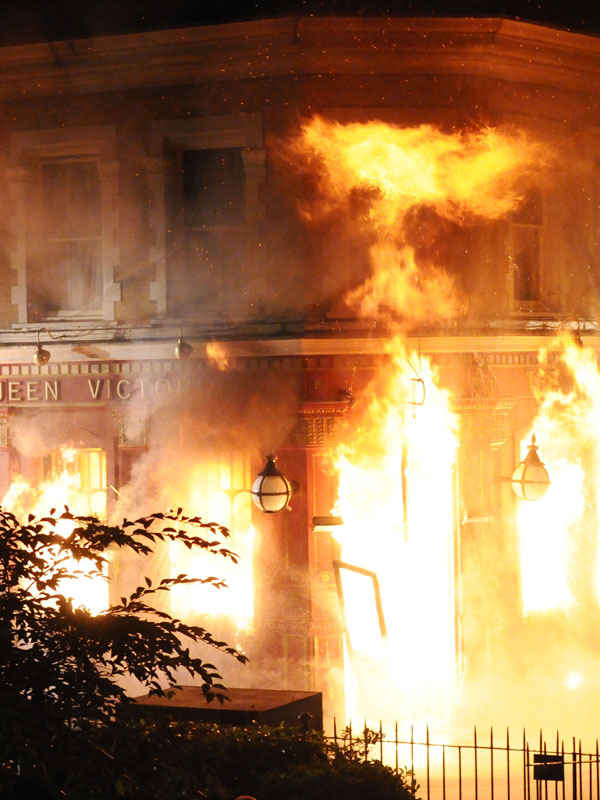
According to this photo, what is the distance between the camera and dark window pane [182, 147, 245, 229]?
13.6 meters

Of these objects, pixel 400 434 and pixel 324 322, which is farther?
pixel 400 434

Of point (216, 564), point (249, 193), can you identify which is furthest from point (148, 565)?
point (249, 193)

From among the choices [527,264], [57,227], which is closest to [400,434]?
[527,264]

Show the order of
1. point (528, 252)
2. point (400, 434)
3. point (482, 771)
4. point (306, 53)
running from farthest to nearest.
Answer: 1. point (528, 252)
2. point (400, 434)
3. point (306, 53)
4. point (482, 771)

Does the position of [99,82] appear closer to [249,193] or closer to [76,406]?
[249,193]

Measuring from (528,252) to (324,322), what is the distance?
3069 millimetres

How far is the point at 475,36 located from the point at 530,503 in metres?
5.78

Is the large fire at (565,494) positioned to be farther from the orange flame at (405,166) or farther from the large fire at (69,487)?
the large fire at (69,487)

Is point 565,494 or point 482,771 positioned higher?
point 565,494

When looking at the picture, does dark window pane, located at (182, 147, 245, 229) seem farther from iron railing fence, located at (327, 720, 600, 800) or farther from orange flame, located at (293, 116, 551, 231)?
iron railing fence, located at (327, 720, 600, 800)

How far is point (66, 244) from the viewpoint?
14.4m

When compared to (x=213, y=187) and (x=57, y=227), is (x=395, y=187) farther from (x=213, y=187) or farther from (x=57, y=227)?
(x=57, y=227)

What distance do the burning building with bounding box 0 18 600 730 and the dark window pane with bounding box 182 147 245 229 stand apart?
0.03 metres

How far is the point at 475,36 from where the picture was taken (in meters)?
12.9
